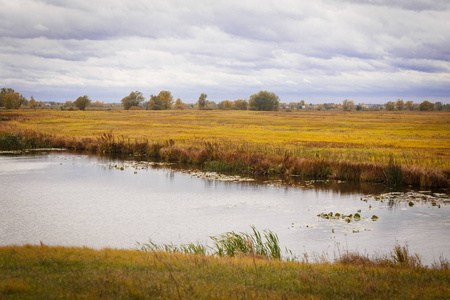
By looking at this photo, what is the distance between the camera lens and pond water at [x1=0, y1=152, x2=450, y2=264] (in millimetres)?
17188

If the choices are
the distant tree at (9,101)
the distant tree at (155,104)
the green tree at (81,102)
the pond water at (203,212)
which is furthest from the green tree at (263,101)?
the pond water at (203,212)

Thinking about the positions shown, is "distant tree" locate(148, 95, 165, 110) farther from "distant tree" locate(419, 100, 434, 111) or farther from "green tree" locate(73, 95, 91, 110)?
"distant tree" locate(419, 100, 434, 111)

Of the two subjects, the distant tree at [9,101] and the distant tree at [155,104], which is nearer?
the distant tree at [9,101]

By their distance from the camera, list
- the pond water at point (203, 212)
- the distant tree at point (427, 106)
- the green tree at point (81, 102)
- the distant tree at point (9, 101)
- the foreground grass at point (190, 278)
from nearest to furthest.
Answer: the foreground grass at point (190, 278)
the pond water at point (203, 212)
the distant tree at point (9, 101)
the green tree at point (81, 102)
the distant tree at point (427, 106)

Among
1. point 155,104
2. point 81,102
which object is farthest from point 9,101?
point 155,104

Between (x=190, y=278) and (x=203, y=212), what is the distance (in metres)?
13.2

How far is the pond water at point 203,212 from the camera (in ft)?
56.4

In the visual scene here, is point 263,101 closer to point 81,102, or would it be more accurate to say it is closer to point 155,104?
point 155,104

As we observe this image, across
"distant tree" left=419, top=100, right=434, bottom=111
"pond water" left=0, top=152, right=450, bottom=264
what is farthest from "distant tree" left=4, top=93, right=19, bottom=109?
"distant tree" left=419, top=100, right=434, bottom=111

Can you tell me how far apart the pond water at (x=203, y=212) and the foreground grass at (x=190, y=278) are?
4.34 m

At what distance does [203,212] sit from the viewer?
73.8 feet

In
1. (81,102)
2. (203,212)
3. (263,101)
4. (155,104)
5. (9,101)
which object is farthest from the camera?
(155,104)

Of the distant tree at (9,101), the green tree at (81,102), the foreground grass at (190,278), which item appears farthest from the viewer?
the green tree at (81,102)

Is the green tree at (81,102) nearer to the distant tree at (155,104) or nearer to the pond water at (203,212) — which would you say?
the distant tree at (155,104)
